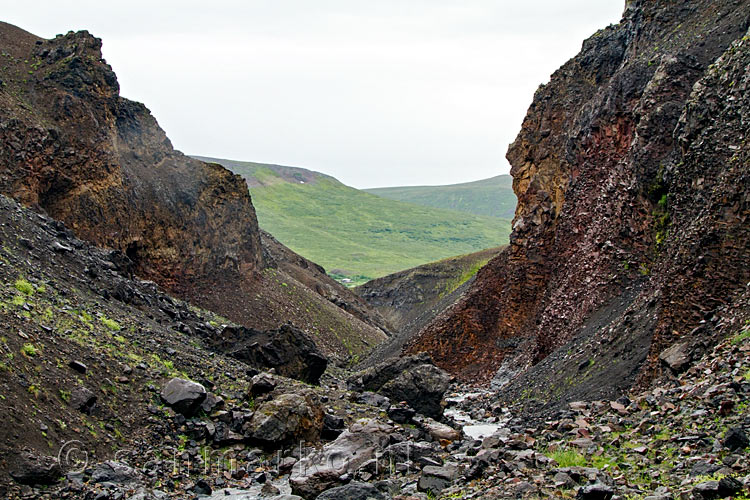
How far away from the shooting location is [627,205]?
82.4 feet

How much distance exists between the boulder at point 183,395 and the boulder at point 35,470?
4361mm

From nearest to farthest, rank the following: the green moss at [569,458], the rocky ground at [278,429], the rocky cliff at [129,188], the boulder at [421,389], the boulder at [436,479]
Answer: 1. the rocky ground at [278,429]
2. the green moss at [569,458]
3. the boulder at [436,479]
4. the boulder at [421,389]
5. the rocky cliff at [129,188]

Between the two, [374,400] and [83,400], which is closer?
[83,400]

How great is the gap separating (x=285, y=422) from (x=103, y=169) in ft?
86.8

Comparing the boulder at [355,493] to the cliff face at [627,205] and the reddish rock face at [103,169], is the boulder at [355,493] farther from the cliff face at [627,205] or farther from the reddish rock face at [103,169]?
the reddish rock face at [103,169]

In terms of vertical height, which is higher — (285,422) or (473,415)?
(285,422)

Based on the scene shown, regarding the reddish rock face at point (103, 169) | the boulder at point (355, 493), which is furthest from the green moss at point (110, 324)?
the reddish rock face at point (103, 169)

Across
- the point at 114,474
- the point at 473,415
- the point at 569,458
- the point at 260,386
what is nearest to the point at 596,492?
the point at 569,458

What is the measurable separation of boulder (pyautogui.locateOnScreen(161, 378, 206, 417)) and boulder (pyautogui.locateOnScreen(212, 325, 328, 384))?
7068 millimetres

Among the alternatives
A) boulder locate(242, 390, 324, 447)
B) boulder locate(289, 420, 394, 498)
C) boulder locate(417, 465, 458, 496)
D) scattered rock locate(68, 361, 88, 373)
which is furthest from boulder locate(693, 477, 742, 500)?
scattered rock locate(68, 361, 88, 373)

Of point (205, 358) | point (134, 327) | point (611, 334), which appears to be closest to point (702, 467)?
point (611, 334)

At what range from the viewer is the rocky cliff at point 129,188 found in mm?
34094

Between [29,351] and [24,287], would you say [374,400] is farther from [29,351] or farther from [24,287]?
[24,287]

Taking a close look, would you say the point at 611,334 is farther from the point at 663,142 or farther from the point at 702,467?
the point at 702,467
